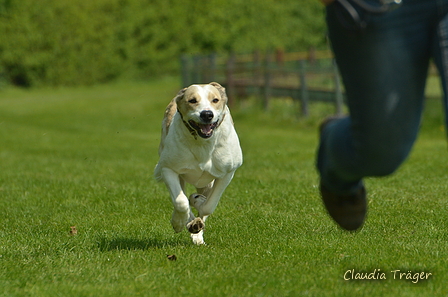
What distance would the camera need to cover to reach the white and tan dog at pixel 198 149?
5.29 meters

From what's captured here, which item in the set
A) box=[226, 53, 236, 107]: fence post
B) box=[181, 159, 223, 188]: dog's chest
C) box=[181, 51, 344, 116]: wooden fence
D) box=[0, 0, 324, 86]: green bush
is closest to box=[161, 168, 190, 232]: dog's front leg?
box=[181, 159, 223, 188]: dog's chest

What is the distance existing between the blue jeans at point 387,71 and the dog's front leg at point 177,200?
2.11 metres

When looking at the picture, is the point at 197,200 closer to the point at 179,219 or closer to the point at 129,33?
the point at 179,219

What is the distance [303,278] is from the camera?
4102 mm

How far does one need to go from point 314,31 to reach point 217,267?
36595 mm

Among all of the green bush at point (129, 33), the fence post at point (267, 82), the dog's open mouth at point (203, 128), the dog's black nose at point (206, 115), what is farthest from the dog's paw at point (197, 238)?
the green bush at point (129, 33)

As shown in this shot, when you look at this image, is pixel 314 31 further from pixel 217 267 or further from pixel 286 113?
pixel 217 267

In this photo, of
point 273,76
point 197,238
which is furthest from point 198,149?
point 273,76

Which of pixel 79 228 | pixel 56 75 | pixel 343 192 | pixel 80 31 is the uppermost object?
pixel 343 192

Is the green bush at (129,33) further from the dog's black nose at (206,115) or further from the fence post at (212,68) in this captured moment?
the dog's black nose at (206,115)

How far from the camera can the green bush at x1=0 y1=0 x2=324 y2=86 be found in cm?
3625

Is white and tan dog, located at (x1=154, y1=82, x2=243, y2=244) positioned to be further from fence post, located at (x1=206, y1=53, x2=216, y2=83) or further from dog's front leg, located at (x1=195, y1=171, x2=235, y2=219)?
fence post, located at (x1=206, y1=53, x2=216, y2=83)

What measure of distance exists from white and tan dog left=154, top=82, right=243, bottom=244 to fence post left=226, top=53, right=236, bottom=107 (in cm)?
1791

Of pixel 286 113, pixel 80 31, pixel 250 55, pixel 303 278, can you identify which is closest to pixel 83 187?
pixel 303 278
